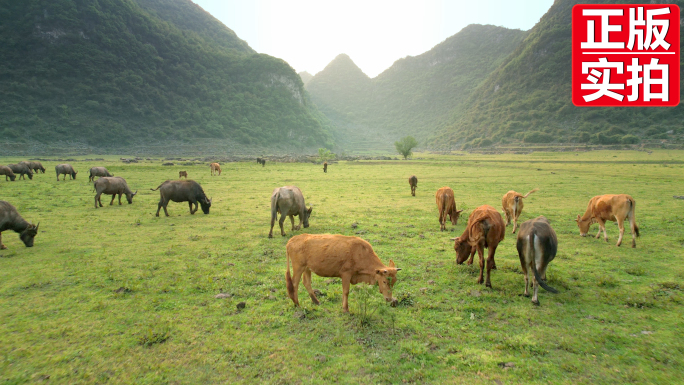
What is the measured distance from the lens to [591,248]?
10719mm

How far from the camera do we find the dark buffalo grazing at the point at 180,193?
54.0ft

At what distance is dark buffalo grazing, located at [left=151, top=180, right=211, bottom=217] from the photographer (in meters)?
16.5

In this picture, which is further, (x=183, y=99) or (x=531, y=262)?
(x=183, y=99)

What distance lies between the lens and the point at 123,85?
11244cm

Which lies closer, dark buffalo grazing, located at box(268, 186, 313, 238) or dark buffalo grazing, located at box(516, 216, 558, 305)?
dark buffalo grazing, located at box(516, 216, 558, 305)

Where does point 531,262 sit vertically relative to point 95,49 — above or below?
below

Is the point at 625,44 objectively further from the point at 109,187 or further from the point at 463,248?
the point at 109,187

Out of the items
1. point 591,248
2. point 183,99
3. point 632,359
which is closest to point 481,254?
point 632,359

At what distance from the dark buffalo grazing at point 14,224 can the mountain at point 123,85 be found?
97.2 meters

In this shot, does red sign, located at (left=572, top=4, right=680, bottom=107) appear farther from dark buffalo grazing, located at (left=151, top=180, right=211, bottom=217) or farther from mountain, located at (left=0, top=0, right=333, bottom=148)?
mountain, located at (left=0, top=0, right=333, bottom=148)

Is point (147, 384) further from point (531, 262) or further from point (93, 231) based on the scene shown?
point (93, 231)

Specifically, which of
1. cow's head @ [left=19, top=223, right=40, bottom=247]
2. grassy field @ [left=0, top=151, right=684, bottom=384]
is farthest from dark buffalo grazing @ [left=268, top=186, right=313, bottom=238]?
cow's head @ [left=19, top=223, right=40, bottom=247]

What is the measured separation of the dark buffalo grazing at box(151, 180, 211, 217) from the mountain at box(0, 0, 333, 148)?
9465cm

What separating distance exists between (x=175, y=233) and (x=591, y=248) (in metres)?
16.2
